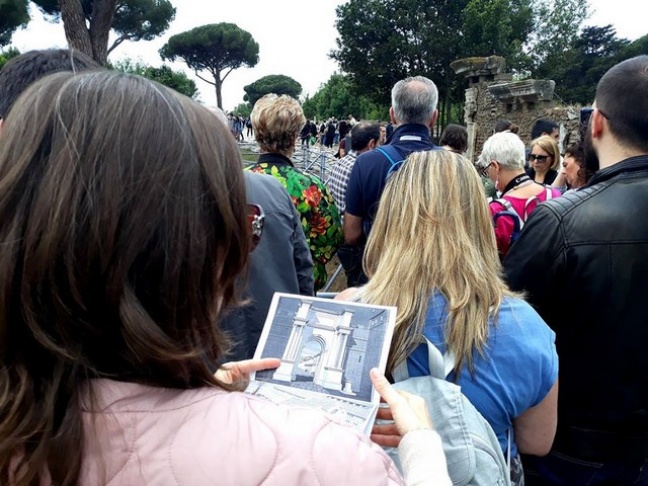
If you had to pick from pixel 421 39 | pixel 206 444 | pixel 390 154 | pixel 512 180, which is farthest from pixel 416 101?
pixel 421 39

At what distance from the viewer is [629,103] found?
187 cm

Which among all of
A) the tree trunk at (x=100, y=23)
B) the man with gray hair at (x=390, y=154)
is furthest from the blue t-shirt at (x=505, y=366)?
the tree trunk at (x=100, y=23)

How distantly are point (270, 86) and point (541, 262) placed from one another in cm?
8229

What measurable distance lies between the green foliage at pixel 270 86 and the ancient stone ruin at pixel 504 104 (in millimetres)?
64797

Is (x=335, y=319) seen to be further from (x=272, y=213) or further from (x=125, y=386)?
(x=272, y=213)

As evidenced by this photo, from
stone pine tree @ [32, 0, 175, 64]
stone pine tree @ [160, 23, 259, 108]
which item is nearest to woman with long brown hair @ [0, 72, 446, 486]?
stone pine tree @ [32, 0, 175, 64]

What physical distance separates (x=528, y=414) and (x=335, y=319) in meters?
0.68

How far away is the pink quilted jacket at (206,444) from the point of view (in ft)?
2.26

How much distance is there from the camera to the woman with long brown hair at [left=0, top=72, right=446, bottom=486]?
2.29ft

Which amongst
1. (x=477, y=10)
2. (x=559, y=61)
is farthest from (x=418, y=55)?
(x=559, y=61)

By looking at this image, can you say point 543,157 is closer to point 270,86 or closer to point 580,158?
point 580,158

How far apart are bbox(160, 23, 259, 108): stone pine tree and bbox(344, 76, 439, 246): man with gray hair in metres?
58.8

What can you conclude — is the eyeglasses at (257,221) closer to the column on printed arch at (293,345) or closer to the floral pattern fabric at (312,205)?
the floral pattern fabric at (312,205)

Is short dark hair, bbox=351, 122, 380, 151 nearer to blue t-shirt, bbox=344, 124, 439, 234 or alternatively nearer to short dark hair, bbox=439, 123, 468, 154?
short dark hair, bbox=439, 123, 468, 154
